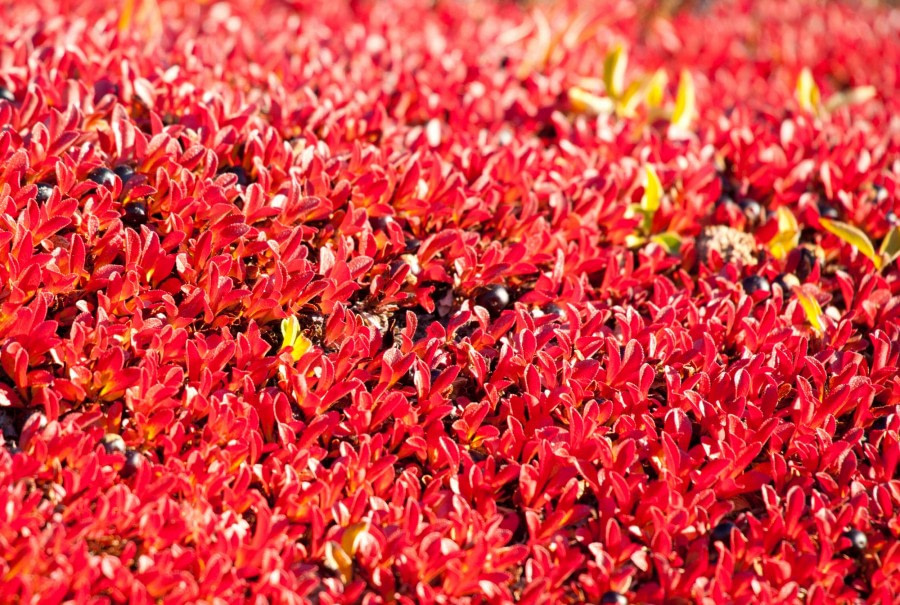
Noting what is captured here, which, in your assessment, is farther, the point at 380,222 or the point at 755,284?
the point at 755,284

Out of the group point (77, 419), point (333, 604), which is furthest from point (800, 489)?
point (77, 419)

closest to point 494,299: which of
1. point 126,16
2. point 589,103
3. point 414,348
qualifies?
point 414,348

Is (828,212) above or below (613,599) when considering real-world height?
above

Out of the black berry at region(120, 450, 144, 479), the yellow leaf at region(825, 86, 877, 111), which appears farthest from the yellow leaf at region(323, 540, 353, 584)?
the yellow leaf at region(825, 86, 877, 111)

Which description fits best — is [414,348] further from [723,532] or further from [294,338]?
[723,532]

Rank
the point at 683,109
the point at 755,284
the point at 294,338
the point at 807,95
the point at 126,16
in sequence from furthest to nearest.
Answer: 1. the point at 807,95
2. the point at 683,109
3. the point at 126,16
4. the point at 755,284
5. the point at 294,338
